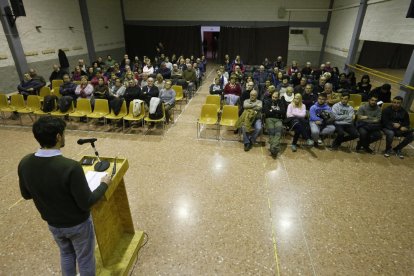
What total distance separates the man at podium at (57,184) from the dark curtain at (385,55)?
578 inches

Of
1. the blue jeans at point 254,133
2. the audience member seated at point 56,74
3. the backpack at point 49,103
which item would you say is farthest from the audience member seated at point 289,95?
the audience member seated at point 56,74

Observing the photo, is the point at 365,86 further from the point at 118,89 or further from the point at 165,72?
the point at 118,89

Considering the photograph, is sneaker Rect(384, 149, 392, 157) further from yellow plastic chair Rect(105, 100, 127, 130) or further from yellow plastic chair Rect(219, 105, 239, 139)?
yellow plastic chair Rect(105, 100, 127, 130)

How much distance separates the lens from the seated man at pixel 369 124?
14.9 feet

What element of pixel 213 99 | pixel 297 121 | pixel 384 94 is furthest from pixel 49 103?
pixel 384 94

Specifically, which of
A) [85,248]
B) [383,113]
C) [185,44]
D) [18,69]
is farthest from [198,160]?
[185,44]

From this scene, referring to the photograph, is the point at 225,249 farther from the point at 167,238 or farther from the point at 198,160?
the point at 198,160

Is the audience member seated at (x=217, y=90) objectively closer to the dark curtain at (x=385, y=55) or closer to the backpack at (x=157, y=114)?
the backpack at (x=157, y=114)

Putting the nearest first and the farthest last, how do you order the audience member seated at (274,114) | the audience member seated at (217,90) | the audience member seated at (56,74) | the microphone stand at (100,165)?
the microphone stand at (100,165) < the audience member seated at (274,114) < the audience member seated at (217,90) < the audience member seated at (56,74)

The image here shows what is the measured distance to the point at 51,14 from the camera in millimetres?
8859

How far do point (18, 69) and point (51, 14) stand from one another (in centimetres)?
271

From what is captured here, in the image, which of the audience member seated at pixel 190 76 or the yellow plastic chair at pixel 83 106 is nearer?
the yellow plastic chair at pixel 83 106

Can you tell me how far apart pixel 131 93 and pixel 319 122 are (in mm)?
4105

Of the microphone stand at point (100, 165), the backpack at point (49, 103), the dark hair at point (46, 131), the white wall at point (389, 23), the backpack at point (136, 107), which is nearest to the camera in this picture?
the dark hair at point (46, 131)
